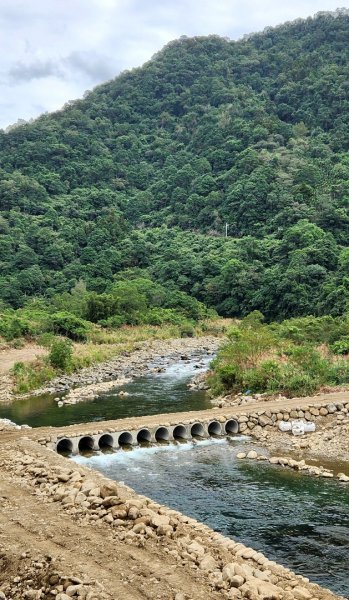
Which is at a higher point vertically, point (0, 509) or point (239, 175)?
point (239, 175)

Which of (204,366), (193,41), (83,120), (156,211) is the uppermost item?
(193,41)

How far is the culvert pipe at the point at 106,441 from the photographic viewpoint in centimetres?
2380

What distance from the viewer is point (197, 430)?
25.6 meters

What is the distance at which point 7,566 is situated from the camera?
1165 centimetres

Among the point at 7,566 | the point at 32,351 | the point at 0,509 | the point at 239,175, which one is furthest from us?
the point at 239,175

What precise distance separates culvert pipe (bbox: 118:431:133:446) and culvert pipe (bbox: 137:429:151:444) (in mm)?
458

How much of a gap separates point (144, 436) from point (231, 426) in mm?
3788

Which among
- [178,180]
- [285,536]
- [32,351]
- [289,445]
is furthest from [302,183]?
[285,536]

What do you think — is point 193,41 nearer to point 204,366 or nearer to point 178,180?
point 178,180

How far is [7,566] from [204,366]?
3338 centimetres

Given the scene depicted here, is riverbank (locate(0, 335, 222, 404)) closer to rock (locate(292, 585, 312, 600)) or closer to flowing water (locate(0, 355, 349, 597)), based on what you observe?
flowing water (locate(0, 355, 349, 597))

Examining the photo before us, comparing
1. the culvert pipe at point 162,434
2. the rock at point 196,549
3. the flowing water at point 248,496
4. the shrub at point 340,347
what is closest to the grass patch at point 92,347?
the flowing water at point 248,496

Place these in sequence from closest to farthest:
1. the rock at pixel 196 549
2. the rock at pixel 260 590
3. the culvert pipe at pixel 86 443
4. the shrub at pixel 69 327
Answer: the rock at pixel 260 590 < the rock at pixel 196 549 < the culvert pipe at pixel 86 443 < the shrub at pixel 69 327

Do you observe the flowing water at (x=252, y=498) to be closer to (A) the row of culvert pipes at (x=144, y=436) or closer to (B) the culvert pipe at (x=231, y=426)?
(A) the row of culvert pipes at (x=144, y=436)
